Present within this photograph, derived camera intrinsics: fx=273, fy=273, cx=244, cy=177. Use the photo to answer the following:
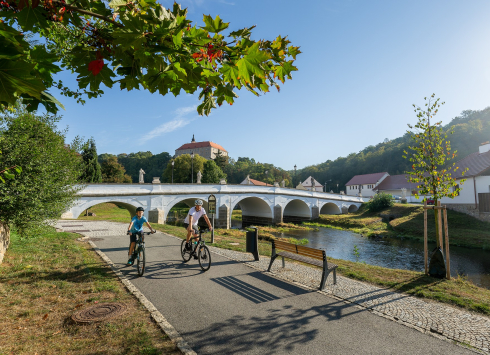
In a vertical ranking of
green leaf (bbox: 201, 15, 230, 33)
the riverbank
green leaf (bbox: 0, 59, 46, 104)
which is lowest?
the riverbank

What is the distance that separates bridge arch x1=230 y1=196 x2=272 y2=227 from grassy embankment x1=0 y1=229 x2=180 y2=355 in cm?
2778

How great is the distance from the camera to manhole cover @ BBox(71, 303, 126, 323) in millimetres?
3887

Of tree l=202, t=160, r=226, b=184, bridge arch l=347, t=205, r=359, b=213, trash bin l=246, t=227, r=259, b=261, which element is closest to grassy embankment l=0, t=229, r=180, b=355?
trash bin l=246, t=227, r=259, b=261

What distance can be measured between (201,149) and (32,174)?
97.9 meters

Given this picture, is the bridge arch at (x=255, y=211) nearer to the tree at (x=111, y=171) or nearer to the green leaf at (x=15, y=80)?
the tree at (x=111, y=171)

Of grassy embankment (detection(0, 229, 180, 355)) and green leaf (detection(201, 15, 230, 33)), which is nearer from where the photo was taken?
green leaf (detection(201, 15, 230, 33))

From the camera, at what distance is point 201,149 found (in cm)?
10450

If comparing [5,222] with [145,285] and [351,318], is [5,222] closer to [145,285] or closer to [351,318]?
[145,285]

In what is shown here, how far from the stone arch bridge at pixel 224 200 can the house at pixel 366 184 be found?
21989 mm

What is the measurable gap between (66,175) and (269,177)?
70581mm

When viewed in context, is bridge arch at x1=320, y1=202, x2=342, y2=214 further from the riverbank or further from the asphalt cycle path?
the asphalt cycle path

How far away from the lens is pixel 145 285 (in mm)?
5691

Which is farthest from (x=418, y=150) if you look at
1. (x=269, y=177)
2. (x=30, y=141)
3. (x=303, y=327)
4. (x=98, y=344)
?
(x=269, y=177)

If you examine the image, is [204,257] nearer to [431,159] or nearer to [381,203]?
[431,159]
